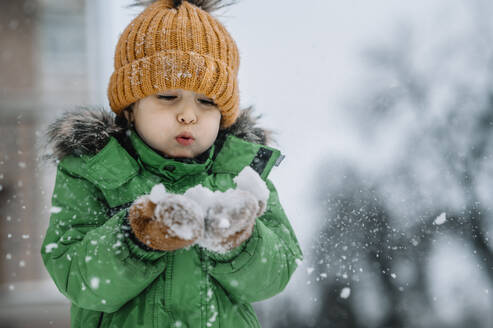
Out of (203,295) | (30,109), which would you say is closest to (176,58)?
(203,295)

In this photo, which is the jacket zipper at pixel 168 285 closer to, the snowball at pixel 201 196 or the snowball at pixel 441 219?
the snowball at pixel 201 196

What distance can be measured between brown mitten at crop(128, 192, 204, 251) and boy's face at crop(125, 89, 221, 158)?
11.2 inches

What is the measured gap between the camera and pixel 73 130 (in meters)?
0.97

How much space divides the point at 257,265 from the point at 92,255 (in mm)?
311

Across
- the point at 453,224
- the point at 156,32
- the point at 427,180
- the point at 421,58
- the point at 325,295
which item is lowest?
the point at 325,295

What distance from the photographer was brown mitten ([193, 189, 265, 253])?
0.63 metres

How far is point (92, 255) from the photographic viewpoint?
2.45 ft

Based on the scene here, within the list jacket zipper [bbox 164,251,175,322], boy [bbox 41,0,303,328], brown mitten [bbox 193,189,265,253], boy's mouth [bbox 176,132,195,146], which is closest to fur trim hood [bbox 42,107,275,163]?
boy [bbox 41,0,303,328]

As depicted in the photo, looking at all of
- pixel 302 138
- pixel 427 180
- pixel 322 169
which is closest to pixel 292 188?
pixel 322 169

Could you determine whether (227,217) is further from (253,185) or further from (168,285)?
(168,285)

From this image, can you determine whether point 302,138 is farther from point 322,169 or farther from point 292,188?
point 292,188

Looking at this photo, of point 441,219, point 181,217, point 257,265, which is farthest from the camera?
point 441,219

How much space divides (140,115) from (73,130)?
160 mm

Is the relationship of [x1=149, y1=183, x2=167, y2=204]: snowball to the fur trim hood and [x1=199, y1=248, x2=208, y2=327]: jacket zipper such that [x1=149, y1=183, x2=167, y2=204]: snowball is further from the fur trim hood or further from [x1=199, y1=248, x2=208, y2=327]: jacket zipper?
the fur trim hood
